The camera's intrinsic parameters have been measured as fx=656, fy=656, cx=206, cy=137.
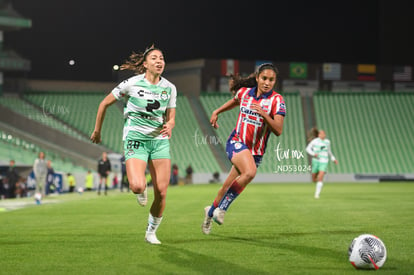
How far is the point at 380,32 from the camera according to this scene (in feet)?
192

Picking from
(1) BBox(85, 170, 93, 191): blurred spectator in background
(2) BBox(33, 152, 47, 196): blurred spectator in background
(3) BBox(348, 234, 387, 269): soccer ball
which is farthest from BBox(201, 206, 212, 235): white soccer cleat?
(1) BBox(85, 170, 93, 191): blurred spectator in background

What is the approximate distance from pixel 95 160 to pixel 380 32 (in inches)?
1117

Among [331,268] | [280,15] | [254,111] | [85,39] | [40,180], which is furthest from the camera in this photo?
[280,15]

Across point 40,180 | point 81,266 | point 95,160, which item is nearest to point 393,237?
point 81,266

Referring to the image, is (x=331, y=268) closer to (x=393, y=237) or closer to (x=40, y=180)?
(x=393, y=237)

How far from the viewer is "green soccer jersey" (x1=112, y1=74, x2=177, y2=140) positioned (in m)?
9.00

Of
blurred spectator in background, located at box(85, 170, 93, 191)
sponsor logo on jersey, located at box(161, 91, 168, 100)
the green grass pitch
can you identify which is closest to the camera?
the green grass pitch

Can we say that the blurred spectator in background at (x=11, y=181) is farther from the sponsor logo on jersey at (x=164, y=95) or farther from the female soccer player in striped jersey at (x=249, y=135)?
the sponsor logo on jersey at (x=164, y=95)

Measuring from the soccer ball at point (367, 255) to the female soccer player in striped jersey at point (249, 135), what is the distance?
302 centimetres

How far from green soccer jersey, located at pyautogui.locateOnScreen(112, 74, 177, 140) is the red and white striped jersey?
5.24 ft

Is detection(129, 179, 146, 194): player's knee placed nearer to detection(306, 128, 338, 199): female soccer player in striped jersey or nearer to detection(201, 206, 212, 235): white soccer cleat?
detection(201, 206, 212, 235): white soccer cleat

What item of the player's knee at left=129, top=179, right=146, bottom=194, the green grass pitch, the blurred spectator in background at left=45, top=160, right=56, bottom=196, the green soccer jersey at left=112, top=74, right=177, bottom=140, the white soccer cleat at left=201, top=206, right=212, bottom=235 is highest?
the green soccer jersey at left=112, top=74, right=177, bottom=140

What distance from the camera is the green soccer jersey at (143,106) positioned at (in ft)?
29.5

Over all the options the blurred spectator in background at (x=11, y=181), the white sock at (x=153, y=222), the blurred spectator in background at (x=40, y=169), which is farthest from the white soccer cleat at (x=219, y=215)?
the blurred spectator in background at (x=11, y=181)
